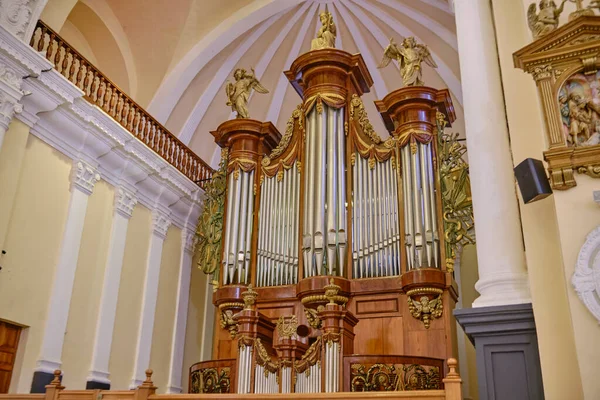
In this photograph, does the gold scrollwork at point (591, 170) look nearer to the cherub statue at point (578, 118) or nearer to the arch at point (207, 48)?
the cherub statue at point (578, 118)

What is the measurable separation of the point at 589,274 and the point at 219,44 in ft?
25.8

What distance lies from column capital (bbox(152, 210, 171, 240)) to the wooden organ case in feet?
3.36

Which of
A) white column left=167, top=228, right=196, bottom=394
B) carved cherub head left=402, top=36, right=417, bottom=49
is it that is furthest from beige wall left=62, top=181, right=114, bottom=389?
carved cherub head left=402, top=36, right=417, bottom=49

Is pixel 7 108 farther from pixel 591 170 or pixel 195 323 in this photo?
pixel 591 170

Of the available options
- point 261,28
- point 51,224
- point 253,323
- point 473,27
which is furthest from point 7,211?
point 261,28

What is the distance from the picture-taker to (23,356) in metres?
6.17

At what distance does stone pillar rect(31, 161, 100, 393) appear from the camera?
248 inches

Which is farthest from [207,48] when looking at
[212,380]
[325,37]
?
[212,380]

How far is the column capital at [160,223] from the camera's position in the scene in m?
8.30

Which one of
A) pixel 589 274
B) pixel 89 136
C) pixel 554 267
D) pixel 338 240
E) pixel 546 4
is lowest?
pixel 589 274

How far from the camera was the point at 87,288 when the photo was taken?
7.09 m

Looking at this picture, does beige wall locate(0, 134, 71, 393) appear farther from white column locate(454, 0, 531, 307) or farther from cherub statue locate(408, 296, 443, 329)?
white column locate(454, 0, 531, 307)

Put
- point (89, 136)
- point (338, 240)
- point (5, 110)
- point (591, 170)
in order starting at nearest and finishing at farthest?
point (591, 170) → point (5, 110) → point (338, 240) → point (89, 136)

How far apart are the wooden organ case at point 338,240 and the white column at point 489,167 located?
1.63 m
